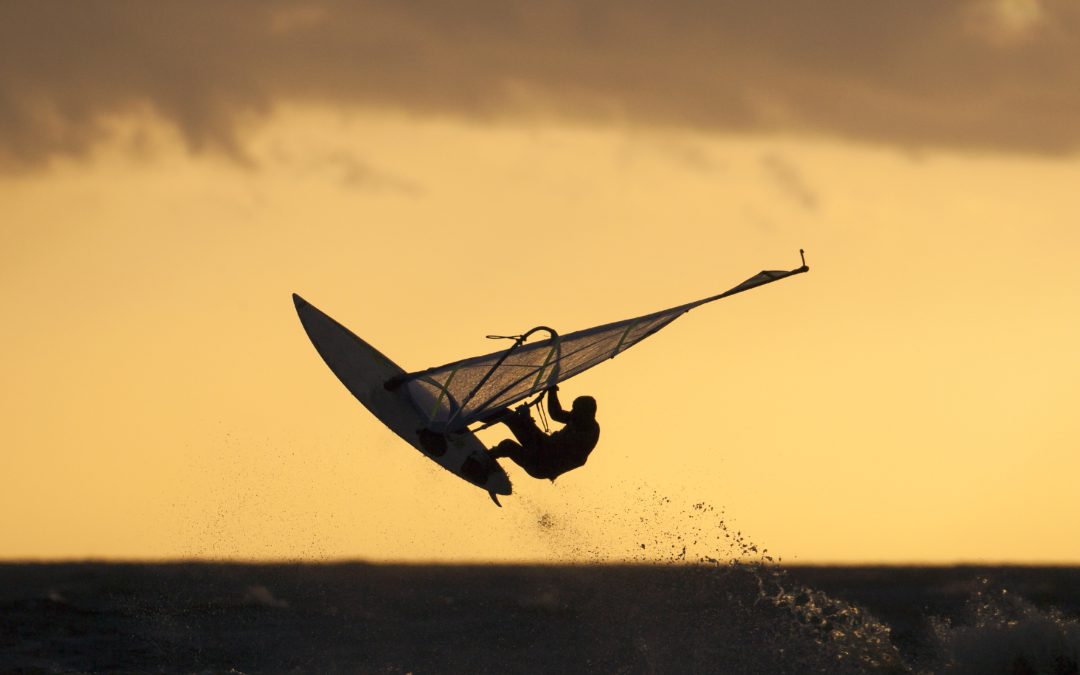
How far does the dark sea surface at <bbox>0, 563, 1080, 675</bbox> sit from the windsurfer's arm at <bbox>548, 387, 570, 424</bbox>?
25.0 ft

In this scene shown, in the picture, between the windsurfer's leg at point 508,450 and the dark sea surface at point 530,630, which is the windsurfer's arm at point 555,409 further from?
the dark sea surface at point 530,630

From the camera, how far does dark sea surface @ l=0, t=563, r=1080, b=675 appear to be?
21.3 meters

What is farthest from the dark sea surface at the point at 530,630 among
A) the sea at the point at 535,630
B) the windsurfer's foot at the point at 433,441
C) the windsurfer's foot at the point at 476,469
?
the windsurfer's foot at the point at 433,441

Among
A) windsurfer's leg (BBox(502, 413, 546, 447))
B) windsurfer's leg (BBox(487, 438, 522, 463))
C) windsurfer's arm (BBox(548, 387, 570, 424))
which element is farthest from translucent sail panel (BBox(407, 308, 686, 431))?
windsurfer's leg (BBox(487, 438, 522, 463))

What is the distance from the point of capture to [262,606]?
44.4m

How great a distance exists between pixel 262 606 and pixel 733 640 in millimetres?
20997

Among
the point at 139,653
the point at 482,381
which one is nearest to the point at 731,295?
the point at 482,381

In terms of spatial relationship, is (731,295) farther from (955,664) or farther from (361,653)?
(361,653)

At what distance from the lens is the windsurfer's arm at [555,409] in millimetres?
13102

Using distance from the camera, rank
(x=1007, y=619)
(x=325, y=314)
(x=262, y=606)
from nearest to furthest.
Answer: (x=325, y=314)
(x=1007, y=619)
(x=262, y=606)

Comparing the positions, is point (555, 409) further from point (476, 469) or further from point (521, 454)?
point (476, 469)

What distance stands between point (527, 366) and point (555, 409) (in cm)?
50

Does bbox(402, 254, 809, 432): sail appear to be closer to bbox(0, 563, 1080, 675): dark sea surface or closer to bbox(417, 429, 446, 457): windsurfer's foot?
bbox(417, 429, 446, 457): windsurfer's foot

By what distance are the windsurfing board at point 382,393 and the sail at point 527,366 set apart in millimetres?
593
